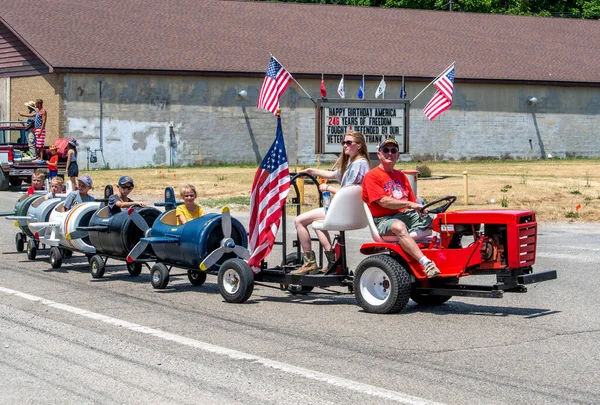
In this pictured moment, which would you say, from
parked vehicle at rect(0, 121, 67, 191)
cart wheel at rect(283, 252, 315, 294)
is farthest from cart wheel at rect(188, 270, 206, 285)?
parked vehicle at rect(0, 121, 67, 191)

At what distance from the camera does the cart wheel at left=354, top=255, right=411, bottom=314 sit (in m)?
9.77

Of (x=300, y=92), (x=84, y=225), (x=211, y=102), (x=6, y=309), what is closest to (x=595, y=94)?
(x=300, y=92)

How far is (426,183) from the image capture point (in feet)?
102

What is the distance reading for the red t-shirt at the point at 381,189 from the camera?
10148 mm

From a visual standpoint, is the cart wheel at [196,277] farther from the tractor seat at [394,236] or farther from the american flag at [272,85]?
the american flag at [272,85]

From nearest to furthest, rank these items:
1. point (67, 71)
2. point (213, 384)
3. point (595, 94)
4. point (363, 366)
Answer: point (213, 384) → point (363, 366) → point (67, 71) → point (595, 94)

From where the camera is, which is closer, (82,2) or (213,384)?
(213,384)

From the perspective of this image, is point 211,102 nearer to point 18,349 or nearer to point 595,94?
point 595,94

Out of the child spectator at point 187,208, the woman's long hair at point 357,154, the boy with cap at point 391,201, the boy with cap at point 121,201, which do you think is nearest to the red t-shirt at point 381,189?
the boy with cap at point 391,201

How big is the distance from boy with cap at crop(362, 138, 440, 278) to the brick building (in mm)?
30339

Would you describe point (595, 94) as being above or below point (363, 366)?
above

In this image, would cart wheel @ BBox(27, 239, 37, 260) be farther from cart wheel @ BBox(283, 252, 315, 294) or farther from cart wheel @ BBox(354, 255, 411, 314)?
cart wheel @ BBox(354, 255, 411, 314)

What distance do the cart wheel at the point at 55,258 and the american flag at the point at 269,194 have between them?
12.0 ft

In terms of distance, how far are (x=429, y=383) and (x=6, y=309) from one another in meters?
4.99
